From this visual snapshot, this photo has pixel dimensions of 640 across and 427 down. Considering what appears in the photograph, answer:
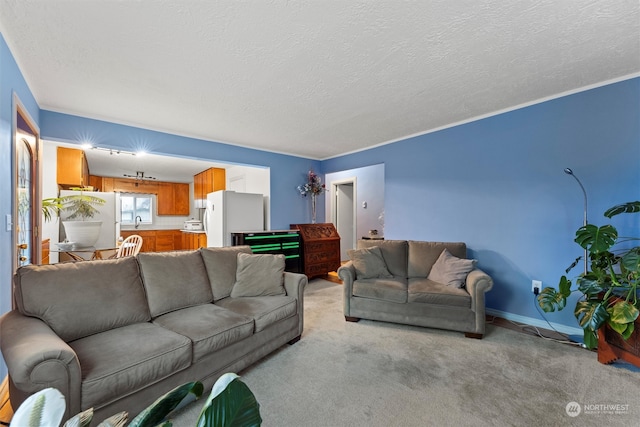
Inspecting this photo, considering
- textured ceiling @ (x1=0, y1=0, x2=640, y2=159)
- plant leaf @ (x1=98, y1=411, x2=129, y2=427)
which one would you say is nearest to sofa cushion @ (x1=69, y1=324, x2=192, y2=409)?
plant leaf @ (x1=98, y1=411, x2=129, y2=427)

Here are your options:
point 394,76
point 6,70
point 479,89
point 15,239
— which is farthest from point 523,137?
point 15,239

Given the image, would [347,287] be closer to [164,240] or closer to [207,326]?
[207,326]

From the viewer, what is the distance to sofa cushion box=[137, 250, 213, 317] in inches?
83.7

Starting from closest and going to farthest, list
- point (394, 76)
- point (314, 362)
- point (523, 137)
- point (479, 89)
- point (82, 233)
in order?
point (314, 362) → point (394, 76) → point (479, 89) → point (523, 137) → point (82, 233)

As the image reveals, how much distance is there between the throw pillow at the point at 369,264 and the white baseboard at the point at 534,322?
1.28m

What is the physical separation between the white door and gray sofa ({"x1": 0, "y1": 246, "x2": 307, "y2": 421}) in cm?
381

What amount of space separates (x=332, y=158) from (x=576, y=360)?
441 cm

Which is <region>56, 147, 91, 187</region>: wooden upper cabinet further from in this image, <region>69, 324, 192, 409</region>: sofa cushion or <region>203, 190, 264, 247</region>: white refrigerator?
<region>69, 324, 192, 409</region>: sofa cushion

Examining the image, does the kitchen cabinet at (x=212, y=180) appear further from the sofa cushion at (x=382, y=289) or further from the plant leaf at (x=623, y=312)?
the plant leaf at (x=623, y=312)

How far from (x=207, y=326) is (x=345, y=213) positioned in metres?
4.91

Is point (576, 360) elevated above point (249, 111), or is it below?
below

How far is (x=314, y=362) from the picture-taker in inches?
87.7

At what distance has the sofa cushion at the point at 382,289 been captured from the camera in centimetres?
290

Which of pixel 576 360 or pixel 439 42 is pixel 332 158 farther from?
pixel 576 360
